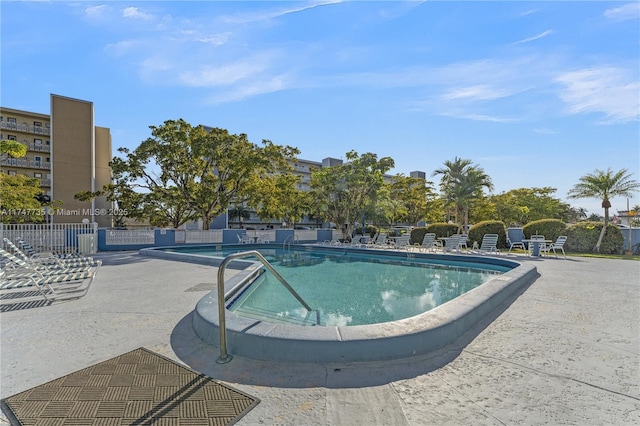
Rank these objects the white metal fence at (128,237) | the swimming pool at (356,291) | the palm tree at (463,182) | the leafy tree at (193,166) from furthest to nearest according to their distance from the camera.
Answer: the palm tree at (463,182)
the leafy tree at (193,166)
the white metal fence at (128,237)
the swimming pool at (356,291)

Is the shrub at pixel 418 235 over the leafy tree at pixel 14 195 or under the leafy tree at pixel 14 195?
under

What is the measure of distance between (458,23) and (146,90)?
33.5 feet

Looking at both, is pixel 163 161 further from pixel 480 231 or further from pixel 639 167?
pixel 639 167

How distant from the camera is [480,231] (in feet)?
60.3

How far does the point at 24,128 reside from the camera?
1505 inches

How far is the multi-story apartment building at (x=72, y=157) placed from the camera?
31406 mm

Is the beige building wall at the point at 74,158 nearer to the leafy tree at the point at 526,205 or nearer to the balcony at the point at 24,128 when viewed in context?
the balcony at the point at 24,128

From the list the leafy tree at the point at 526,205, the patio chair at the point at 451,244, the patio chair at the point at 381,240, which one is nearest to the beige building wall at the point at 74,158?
the patio chair at the point at 381,240

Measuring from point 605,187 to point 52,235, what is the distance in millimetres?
27936

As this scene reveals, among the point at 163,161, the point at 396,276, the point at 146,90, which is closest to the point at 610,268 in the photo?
the point at 396,276

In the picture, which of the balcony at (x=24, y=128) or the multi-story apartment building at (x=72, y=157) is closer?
the multi-story apartment building at (x=72, y=157)

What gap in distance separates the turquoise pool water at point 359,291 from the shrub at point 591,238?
9434 millimetres

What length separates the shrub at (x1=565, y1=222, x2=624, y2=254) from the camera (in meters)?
16.6

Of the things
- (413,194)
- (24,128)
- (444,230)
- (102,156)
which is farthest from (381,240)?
(24,128)
